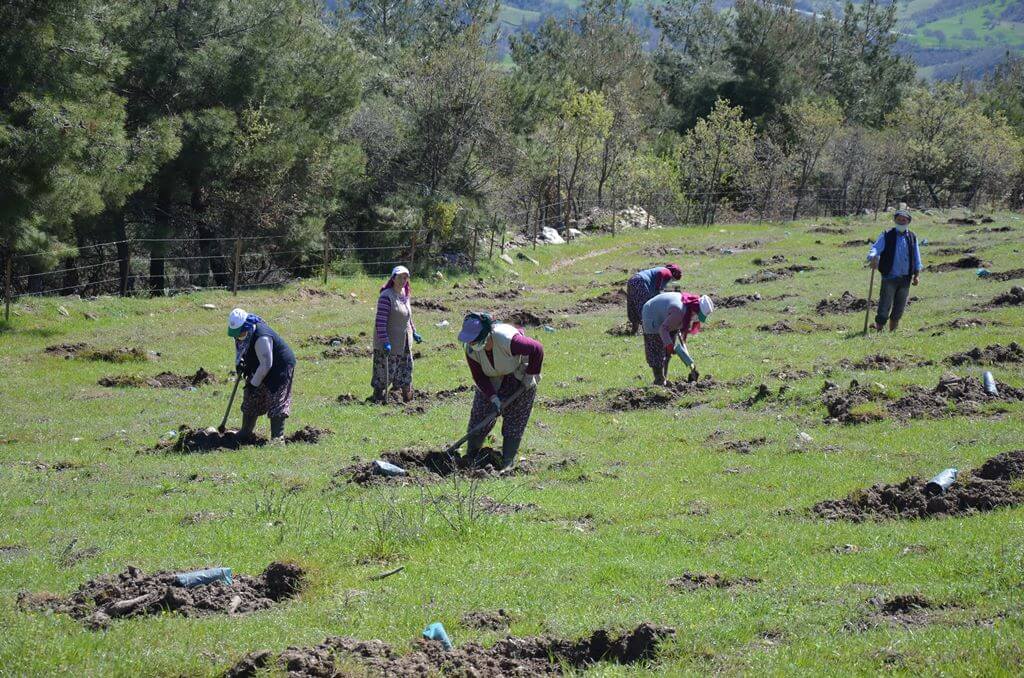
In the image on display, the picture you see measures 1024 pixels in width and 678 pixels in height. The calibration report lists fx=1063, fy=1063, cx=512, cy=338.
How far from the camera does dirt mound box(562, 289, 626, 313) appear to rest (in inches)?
1190

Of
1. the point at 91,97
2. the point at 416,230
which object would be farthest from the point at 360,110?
the point at 91,97

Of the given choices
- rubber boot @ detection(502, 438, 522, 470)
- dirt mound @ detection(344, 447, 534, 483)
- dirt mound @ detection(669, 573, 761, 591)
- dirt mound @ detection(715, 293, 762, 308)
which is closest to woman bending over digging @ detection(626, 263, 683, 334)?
dirt mound @ detection(715, 293, 762, 308)

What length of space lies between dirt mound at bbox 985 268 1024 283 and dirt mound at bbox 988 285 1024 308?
4.31m

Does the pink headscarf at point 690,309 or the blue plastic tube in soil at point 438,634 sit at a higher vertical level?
the pink headscarf at point 690,309

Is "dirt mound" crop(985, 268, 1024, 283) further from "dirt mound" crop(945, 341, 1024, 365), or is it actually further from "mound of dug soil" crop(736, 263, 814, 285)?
"dirt mound" crop(945, 341, 1024, 365)

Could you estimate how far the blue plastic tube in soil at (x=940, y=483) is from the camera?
1078 centimetres

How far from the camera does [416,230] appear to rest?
39.2 meters

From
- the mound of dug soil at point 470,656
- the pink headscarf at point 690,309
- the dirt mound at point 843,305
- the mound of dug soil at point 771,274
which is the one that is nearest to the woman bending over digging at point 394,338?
the pink headscarf at point 690,309

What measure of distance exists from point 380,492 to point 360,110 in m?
31.3

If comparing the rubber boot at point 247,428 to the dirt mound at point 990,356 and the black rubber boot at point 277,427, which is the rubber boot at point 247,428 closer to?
the black rubber boot at point 277,427

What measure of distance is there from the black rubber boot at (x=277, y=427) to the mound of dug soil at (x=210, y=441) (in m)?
0.13

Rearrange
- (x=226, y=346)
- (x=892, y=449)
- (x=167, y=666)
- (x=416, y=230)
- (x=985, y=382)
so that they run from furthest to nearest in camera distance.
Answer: (x=416, y=230) → (x=226, y=346) → (x=985, y=382) → (x=892, y=449) → (x=167, y=666)

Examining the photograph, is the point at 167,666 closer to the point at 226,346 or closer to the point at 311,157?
the point at 226,346

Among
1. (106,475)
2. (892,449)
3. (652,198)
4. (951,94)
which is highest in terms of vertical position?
(951,94)
